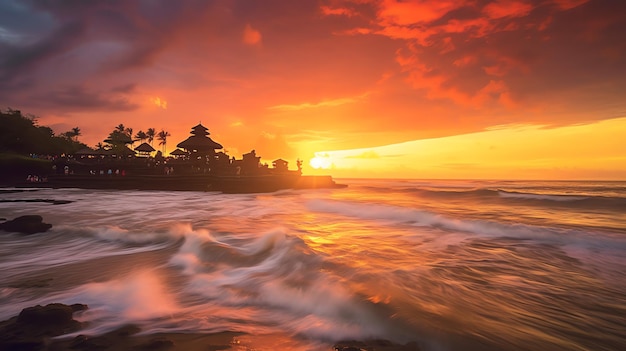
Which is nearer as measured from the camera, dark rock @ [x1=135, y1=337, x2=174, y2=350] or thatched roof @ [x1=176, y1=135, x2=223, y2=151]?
dark rock @ [x1=135, y1=337, x2=174, y2=350]

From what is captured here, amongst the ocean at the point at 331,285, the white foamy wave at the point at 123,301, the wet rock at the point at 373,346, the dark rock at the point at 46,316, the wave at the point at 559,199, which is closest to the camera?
the wet rock at the point at 373,346

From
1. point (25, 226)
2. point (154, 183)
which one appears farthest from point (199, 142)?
point (25, 226)

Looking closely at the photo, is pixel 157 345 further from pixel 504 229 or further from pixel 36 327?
pixel 504 229

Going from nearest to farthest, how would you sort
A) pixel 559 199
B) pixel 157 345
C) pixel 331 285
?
pixel 157 345, pixel 331 285, pixel 559 199

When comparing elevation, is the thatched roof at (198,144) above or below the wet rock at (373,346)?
above

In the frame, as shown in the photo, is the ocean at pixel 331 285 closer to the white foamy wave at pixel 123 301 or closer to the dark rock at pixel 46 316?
the white foamy wave at pixel 123 301

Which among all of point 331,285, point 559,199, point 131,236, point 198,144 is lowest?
point 559,199

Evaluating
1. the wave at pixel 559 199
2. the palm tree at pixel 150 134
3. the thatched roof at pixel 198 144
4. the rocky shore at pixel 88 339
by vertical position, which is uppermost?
the palm tree at pixel 150 134

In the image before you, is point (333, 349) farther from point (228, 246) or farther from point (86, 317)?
point (228, 246)

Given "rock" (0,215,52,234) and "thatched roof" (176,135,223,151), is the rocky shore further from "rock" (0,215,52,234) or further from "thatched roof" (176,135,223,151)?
"thatched roof" (176,135,223,151)

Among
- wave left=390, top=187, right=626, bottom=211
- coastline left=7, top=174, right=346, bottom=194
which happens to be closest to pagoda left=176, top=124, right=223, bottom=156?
coastline left=7, top=174, right=346, bottom=194

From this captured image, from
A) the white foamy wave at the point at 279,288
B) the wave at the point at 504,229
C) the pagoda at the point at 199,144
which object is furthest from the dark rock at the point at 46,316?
the pagoda at the point at 199,144

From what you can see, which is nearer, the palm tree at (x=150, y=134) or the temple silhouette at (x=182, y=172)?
the temple silhouette at (x=182, y=172)

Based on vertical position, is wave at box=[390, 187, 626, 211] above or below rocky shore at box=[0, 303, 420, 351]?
below
